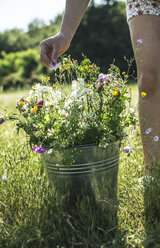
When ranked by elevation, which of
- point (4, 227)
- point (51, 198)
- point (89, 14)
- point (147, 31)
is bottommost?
point (4, 227)

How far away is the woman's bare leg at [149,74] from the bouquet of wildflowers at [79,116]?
0.28 meters

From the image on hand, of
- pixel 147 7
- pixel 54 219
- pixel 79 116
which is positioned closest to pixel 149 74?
pixel 147 7

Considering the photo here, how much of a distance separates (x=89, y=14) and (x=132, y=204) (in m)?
27.6

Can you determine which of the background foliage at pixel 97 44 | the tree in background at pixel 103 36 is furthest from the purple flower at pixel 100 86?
the tree in background at pixel 103 36

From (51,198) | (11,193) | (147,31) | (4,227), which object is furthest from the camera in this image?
(147,31)

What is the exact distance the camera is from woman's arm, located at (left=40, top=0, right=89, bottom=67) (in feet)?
5.04

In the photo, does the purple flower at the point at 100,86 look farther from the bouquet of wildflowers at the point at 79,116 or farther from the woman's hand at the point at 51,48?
the woman's hand at the point at 51,48

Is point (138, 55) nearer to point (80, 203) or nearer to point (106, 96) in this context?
point (106, 96)

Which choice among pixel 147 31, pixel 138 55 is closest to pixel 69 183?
pixel 138 55

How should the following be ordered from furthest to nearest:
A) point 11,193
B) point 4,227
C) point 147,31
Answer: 1. point 147,31
2. point 11,193
3. point 4,227

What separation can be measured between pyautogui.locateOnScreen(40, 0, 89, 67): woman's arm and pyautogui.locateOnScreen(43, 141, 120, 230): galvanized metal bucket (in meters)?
0.53

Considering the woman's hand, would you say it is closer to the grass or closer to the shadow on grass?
the grass

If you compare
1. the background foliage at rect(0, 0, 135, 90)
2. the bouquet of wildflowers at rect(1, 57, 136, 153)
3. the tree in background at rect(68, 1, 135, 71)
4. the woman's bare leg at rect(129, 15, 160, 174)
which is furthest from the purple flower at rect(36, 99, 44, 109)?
the tree in background at rect(68, 1, 135, 71)

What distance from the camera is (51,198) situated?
1504 millimetres
